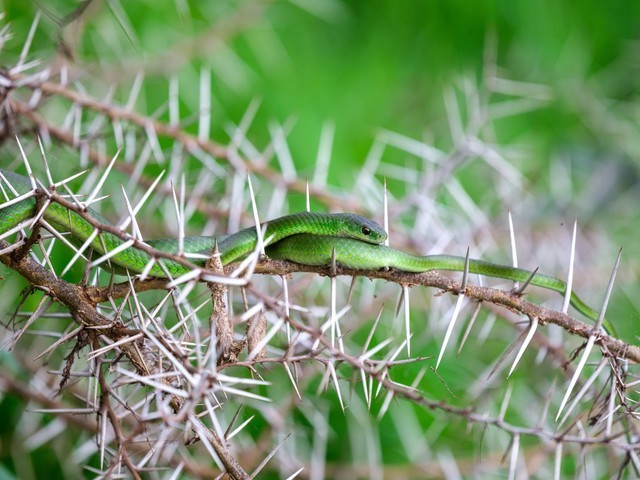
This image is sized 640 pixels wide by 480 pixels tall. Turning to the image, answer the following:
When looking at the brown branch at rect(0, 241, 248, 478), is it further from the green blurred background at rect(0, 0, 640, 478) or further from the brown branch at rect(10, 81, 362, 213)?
the green blurred background at rect(0, 0, 640, 478)

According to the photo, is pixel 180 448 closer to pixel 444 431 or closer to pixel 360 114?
pixel 444 431

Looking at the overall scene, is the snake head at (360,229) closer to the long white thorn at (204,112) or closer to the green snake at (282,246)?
the green snake at (282,246)

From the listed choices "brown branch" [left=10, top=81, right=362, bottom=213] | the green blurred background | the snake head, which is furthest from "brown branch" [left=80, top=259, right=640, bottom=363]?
the green blurred background

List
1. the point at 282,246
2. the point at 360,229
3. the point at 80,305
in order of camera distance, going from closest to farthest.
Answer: the point at 80,305 → the point at 282,246 → the point at 360,229

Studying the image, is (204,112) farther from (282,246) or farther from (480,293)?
(480,293)

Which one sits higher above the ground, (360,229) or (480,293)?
(360,229)

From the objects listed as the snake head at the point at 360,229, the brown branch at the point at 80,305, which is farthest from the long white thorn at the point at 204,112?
the brown branch at the point at 80,305

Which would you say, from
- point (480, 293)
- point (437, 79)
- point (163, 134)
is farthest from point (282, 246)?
point (437, 79)

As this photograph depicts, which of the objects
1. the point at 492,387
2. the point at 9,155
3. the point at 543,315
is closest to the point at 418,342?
the point at 492,387

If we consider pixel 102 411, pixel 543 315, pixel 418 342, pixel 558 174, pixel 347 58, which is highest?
pixel 347 58
